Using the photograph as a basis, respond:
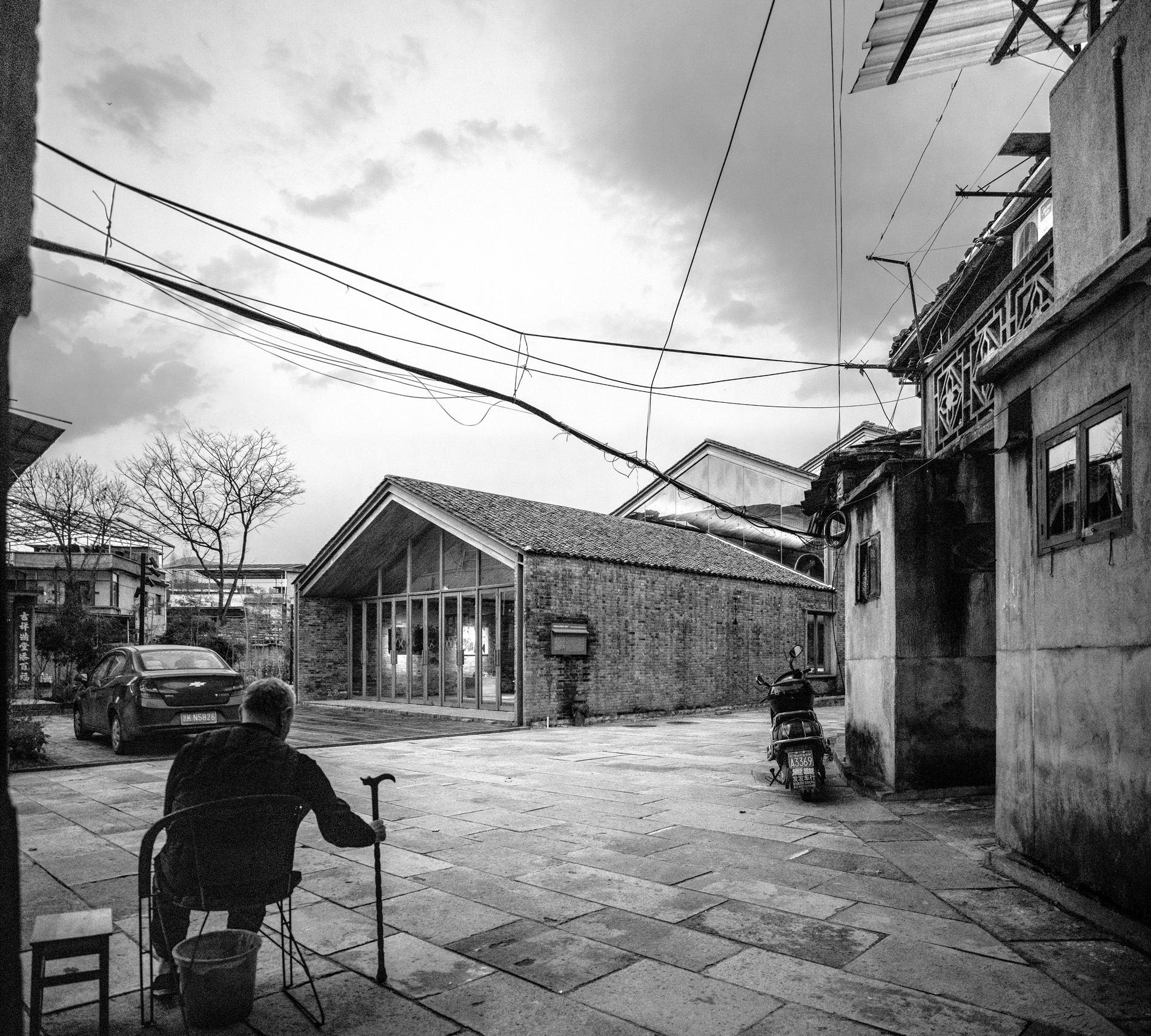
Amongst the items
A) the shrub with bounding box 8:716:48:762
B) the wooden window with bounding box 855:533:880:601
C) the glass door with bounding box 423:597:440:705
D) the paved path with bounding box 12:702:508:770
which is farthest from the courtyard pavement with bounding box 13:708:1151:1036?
the glass door with bounding box 423:597:440:705

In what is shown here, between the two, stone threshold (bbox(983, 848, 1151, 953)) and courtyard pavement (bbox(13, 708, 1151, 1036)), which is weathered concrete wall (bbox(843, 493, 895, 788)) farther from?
stone threshold (bbox(983, 848, 1151, 953))

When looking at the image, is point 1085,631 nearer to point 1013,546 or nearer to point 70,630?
point 1013,546

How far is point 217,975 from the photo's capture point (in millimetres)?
3246

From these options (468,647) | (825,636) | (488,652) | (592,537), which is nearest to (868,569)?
(488,652)

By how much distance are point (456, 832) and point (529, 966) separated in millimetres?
2924

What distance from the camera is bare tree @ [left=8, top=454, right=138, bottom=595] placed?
26469 millimetres

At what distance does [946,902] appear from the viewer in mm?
4965

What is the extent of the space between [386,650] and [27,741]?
35.5 feet

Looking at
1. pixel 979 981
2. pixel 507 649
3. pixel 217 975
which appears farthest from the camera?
pixel 507 649

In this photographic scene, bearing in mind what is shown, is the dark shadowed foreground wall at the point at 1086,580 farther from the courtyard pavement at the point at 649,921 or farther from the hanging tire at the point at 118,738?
the hanging tire at the point at 118,738

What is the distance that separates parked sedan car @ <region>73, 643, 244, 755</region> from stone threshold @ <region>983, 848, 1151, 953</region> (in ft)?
28.4

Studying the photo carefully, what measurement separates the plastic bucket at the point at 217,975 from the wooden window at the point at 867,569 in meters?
7.28

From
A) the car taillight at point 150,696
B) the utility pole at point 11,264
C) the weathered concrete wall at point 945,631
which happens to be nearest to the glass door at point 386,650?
the car taillight at point 150,696

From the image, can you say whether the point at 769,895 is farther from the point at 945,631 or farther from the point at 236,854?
the point at 945,631
